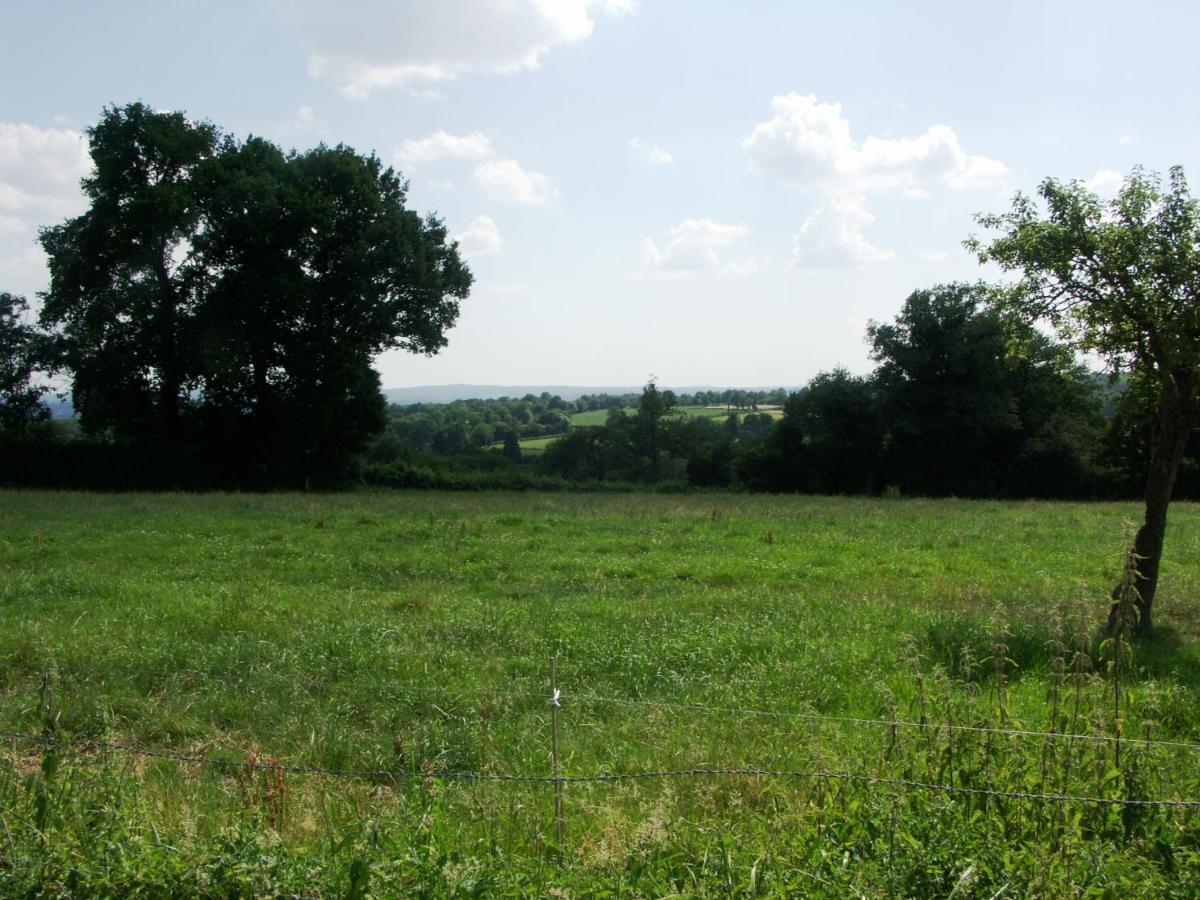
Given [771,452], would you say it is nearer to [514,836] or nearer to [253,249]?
[253,249]

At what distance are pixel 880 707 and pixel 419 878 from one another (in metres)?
5.00

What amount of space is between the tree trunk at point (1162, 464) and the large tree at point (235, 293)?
2962 centimetres

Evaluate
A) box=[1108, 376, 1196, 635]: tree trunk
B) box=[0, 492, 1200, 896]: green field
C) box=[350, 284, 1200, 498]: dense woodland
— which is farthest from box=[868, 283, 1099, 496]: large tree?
box=[1108, 376, 1196, 635]: tree trunk

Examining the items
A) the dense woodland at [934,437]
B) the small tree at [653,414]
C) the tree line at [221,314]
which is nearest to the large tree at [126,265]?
the tree line at [221,314]

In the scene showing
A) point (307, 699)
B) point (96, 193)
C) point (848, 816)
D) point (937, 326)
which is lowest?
point (307, 699)

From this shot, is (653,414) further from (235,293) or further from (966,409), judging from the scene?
(235,293)

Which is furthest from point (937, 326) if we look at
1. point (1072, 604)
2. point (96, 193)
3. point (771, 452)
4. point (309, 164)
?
point (96, 193)

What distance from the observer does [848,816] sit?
463cm

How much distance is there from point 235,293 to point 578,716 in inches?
→ 1250

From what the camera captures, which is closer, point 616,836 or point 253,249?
point 616,836

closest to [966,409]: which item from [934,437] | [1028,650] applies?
[934,437]

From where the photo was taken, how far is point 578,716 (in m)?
7.50

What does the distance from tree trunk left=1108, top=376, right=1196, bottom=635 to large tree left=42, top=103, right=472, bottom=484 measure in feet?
97.2

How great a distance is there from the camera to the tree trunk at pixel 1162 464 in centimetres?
1031
